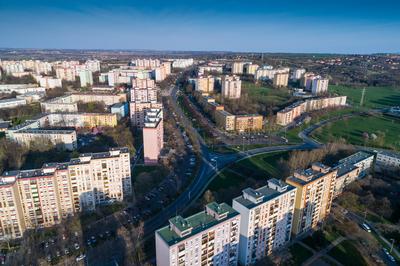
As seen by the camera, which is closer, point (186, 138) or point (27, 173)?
point (27, 173)

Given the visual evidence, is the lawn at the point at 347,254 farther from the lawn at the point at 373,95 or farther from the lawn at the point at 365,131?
the lawn at the point at 373,95

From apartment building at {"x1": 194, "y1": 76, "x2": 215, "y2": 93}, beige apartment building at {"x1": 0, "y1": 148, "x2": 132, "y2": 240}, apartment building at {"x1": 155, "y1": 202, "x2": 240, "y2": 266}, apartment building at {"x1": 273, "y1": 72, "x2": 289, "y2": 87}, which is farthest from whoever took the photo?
apartment building at {"x1": 273, "y1": 72, "x2": 289, "y2": 87}

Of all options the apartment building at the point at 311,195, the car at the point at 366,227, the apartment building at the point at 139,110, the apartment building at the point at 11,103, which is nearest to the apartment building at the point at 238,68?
the apartment building at the point at 139,110

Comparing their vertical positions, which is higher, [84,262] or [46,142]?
[46,142]

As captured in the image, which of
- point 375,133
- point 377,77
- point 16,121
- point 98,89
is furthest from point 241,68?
point 16,121

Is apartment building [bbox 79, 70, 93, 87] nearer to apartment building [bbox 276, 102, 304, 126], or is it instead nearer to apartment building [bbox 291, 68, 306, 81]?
apartment building [bbox 276, 102, 304, 126]

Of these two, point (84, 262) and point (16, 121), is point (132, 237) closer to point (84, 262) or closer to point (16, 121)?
point (84, 262)

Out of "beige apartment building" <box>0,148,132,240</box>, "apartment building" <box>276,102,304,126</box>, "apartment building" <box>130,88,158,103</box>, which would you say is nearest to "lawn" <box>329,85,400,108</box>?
"apartment building" <box>276,102,304,126</box>
